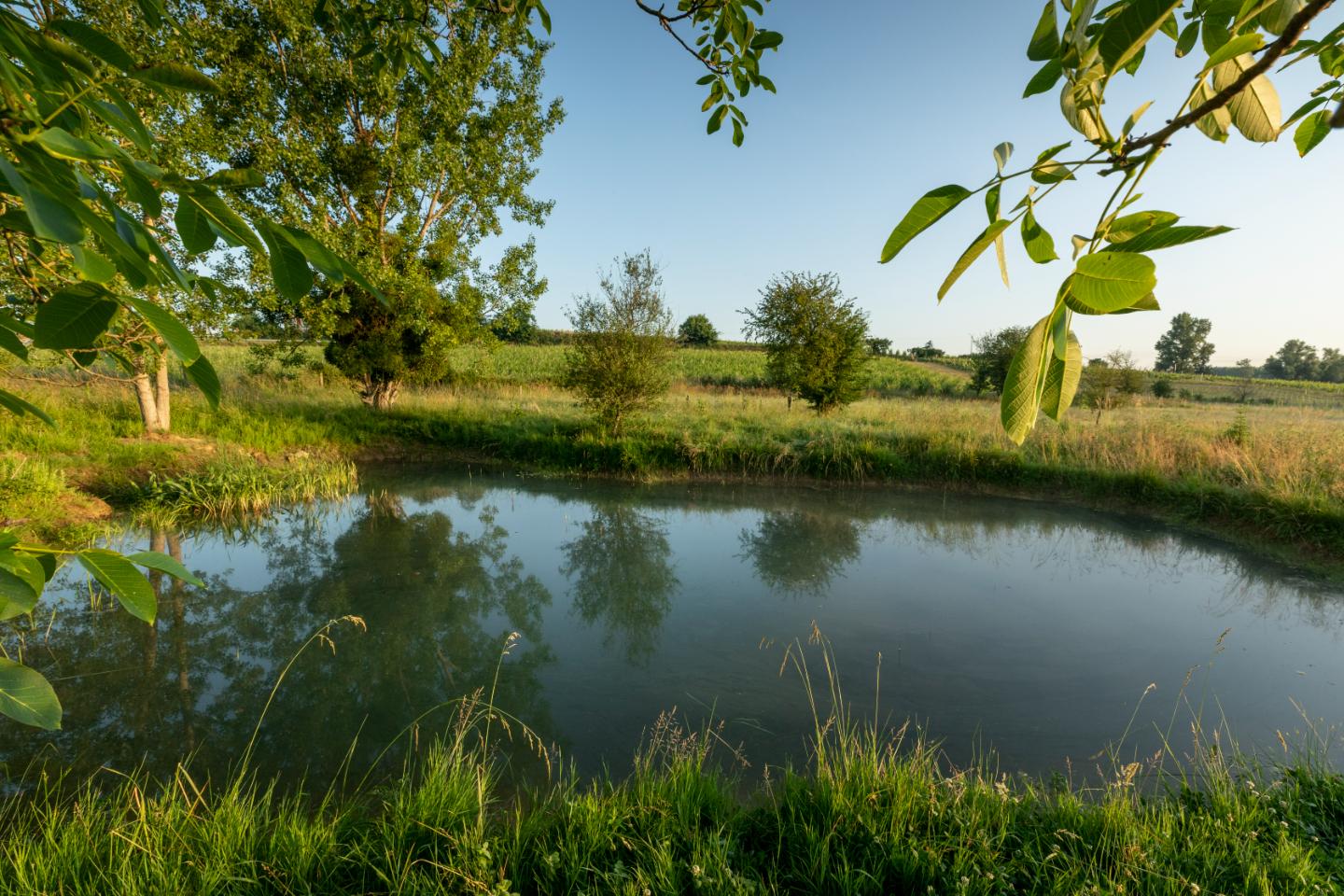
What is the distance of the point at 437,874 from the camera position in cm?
193

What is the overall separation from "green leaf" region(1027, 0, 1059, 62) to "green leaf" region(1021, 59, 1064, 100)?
2.7 inches

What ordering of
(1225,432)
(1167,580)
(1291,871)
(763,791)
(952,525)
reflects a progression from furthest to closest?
(1225,432), (952,525), (1167,580), (763,791), (1291,871)

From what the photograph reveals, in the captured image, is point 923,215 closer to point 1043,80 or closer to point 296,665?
point 1043,80

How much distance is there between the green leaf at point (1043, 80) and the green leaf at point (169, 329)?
1048 mm

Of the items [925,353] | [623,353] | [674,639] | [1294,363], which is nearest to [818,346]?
[623,353]

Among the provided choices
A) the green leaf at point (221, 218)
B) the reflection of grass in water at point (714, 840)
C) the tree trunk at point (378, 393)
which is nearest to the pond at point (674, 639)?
the reflection of grass in water at point (714, 840)

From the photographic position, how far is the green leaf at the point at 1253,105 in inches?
24.3

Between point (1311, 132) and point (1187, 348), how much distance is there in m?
82.7

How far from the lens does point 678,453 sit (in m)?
10.6

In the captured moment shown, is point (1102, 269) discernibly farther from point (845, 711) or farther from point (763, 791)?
point (845, 711)

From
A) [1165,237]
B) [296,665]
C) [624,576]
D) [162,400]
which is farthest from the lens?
[162,400]

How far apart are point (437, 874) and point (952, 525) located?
751cm

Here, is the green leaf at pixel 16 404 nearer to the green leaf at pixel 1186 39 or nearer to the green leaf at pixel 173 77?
the green leaf at pixel 173 77

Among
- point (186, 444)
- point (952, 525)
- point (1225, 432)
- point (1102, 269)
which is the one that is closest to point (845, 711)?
point (1102, 269)
